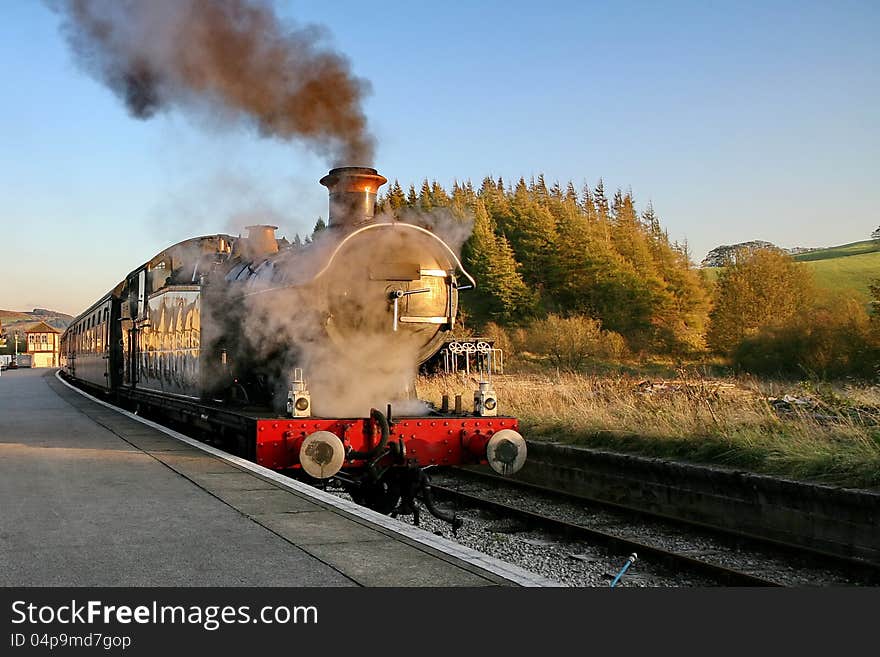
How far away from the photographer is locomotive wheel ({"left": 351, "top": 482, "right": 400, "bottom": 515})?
829cm

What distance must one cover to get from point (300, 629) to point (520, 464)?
4995 mm

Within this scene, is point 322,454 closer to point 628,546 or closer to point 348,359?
point 348,359

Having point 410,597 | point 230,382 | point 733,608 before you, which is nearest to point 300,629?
point 410,597

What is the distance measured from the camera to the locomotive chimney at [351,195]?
353 inches

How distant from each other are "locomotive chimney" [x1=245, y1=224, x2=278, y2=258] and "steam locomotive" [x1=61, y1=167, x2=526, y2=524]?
385mm

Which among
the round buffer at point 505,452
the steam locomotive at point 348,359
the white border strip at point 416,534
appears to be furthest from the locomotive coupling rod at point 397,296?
the white border strip at point 416,534

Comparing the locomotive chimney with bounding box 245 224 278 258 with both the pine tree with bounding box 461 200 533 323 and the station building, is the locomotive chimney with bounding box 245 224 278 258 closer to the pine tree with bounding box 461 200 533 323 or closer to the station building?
the pine tree with bounding box 461 200 533 323

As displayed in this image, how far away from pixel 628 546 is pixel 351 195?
15.0ft

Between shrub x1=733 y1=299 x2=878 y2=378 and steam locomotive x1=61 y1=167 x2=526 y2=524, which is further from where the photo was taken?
shrub x1=733 y1=299 x2=878 y2=378

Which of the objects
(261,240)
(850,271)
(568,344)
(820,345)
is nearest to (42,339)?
(568,344)

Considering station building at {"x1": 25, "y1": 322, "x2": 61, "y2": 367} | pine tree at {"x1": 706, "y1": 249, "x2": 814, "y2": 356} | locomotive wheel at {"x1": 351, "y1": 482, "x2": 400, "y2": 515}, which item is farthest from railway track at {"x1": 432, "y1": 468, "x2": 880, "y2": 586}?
station building at {"x1": 25, "y1": 322, "x2": 61, "y2": 367}

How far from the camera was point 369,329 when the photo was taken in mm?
8742

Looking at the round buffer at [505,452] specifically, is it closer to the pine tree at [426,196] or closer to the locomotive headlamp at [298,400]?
the locomotive headlamp at [298,400]

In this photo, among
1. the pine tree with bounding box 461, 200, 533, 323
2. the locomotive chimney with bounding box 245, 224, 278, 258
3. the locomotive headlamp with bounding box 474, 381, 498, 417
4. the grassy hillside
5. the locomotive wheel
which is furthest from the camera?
the grassy hillside
